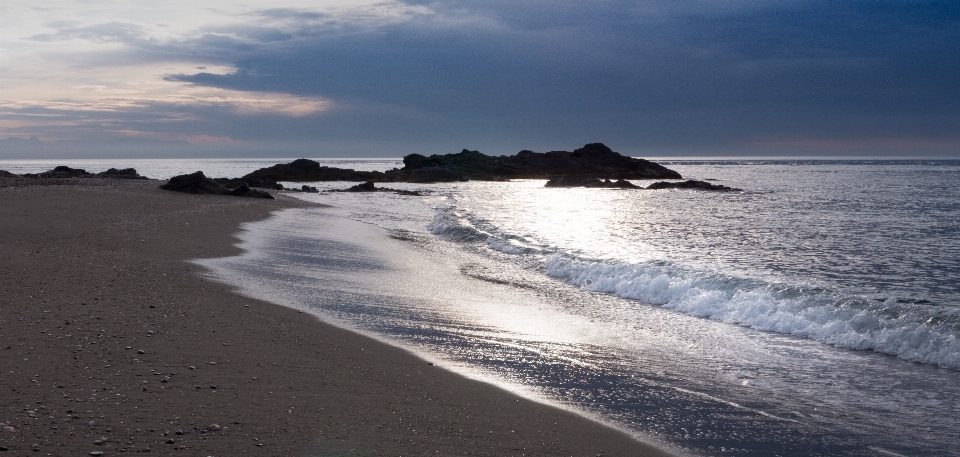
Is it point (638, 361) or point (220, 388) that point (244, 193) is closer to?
point (638, 361)

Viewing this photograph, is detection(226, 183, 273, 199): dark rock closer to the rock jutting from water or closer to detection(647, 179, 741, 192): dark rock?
detection(647, 179, 741, 192): dark rock

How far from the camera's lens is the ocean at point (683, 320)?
6.13 metres

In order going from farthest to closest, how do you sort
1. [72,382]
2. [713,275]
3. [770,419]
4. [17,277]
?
[713,275]
[17,277]
[770,419]
[72,382]

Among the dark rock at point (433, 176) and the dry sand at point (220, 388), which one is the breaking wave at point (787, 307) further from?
the dark rock at point (433, 176)

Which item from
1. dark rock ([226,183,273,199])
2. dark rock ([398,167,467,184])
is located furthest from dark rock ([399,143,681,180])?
dark rock ([226,183,273,199])

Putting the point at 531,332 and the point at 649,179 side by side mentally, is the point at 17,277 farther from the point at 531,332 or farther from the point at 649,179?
the point at 649,179

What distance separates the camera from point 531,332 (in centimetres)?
953

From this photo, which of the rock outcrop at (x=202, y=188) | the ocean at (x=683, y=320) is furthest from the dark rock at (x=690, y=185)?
the ocean at (x=683, y=320)

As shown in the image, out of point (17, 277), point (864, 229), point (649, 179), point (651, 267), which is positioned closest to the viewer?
point (17, 277)

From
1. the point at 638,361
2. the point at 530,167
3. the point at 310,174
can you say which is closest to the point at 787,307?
the point at 638,361

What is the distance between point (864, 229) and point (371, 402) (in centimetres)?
2608

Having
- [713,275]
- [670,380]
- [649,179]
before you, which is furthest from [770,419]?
[649,179]

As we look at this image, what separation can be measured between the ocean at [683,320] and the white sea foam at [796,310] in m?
0.03

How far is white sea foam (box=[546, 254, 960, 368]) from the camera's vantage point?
29.6ft
